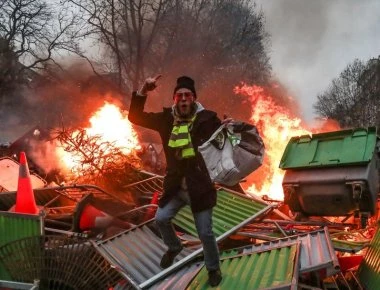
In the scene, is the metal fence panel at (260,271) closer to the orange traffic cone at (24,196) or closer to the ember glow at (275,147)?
the orange traffic cone at (24,196)

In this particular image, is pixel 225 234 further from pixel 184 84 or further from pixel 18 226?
pixel 18 226

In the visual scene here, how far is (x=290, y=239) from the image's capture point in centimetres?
444

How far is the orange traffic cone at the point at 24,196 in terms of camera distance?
5.31 m

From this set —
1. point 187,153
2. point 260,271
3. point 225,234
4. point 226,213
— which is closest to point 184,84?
point 187,153

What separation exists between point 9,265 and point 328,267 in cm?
338

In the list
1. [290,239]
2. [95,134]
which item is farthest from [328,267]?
[95,134]

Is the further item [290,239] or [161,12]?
[161,12]

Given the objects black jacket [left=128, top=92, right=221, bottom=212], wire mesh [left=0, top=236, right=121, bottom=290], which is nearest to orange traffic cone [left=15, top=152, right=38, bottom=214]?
wire mesh [left=0, top=236, right=121, bottom=290]

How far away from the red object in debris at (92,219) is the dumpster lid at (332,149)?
2832 millimetres

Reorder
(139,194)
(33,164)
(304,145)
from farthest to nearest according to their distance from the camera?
(33,164) → (139,194) → (304,145)

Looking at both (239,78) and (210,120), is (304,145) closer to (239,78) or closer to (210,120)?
(210,120)

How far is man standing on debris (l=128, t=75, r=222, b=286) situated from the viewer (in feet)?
11.1

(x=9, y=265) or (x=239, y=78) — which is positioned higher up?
(x=239, y=78)

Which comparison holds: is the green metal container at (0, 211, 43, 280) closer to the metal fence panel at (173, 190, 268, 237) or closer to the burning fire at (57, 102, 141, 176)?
the metal fence panel at (173, 190, 268, 237)
